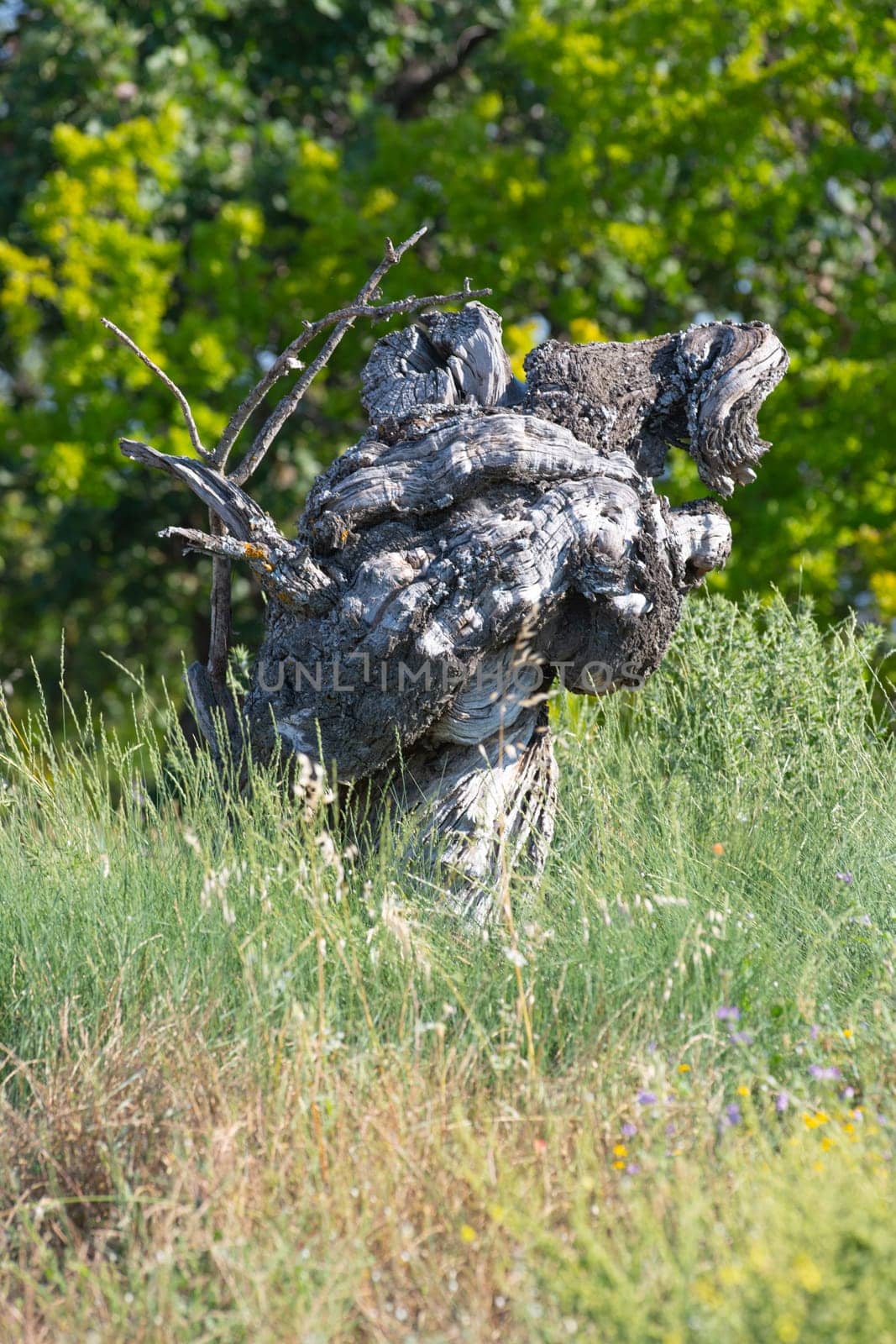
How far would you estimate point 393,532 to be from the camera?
3.47 metres

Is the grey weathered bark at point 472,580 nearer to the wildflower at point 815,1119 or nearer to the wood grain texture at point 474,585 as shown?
the wood grain texture at point 474,585

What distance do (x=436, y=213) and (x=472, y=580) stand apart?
7.39 meters

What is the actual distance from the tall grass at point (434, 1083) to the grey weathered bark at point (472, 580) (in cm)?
21

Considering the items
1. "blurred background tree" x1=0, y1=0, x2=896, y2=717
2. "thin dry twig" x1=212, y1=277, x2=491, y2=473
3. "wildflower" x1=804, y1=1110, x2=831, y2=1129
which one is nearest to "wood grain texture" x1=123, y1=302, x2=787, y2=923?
"thin dry twig" x1=212, y1=277, x2=491, y2=473

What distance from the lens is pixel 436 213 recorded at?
1001cm

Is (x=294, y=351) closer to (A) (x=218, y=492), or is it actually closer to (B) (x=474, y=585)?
(A) (x=218, y=492)

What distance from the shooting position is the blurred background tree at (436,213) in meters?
8.94

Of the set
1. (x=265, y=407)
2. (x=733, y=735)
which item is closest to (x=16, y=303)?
(x=265, y=407)

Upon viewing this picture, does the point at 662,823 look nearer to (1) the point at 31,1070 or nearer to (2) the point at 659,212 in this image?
(1) the point at 31,1070

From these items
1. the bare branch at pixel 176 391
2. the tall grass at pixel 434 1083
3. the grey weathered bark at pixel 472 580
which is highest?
the bare branch at pixel 176 391

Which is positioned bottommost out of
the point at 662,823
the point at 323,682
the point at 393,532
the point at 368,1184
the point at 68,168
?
the point at 368,1184

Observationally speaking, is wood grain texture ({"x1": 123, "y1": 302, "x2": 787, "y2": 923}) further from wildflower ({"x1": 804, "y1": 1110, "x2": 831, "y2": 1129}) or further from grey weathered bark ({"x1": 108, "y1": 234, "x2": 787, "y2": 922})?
wildflower ({"x1": 804, "y1": 1110, "x2": 831, "y2": 1129})

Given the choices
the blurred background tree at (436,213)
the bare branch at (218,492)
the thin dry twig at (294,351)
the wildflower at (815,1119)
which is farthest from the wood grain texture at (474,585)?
the blurred background tree at (436,213)

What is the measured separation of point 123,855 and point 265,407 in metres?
7.68
